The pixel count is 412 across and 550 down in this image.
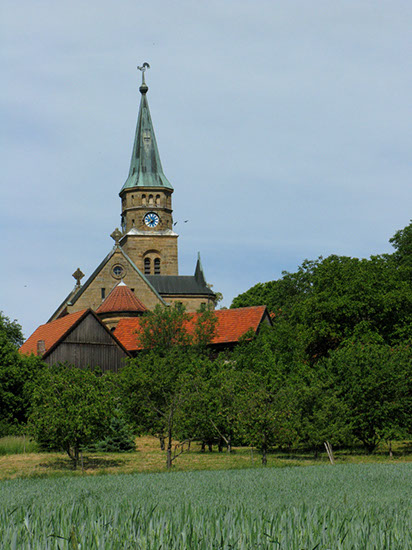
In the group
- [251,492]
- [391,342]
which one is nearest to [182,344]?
[391,342]

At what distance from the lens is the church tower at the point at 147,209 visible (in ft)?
334

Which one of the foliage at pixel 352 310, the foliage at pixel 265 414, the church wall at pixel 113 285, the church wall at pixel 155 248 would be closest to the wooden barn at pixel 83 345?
the foliage at pixel 352 310

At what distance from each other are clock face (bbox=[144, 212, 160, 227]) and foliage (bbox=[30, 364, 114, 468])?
7790 cm

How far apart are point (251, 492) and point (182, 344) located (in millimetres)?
36593

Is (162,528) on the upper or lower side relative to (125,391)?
lower

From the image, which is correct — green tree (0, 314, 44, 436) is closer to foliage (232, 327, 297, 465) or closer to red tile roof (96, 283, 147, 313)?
foliage (232, 327, 297, 465)

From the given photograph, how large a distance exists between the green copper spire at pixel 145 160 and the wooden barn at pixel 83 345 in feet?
196

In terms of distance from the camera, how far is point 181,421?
26.6 m

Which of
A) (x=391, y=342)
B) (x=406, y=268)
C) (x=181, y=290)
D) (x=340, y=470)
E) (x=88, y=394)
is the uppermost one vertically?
(x=181, y=290)

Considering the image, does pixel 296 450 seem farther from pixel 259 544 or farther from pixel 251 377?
pixel 259 544

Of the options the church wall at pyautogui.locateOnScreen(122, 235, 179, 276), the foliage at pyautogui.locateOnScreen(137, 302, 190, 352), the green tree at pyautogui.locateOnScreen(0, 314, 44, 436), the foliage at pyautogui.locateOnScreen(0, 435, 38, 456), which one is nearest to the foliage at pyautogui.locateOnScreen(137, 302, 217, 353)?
the foliage at pyautogui.locateOnScreen(137, 302, 190, 352)

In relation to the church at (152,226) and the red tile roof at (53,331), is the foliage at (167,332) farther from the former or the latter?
the church at (152,226)

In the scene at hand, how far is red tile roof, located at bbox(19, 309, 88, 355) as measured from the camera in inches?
1815

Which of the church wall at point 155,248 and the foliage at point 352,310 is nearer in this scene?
the foliage at point 352,310
